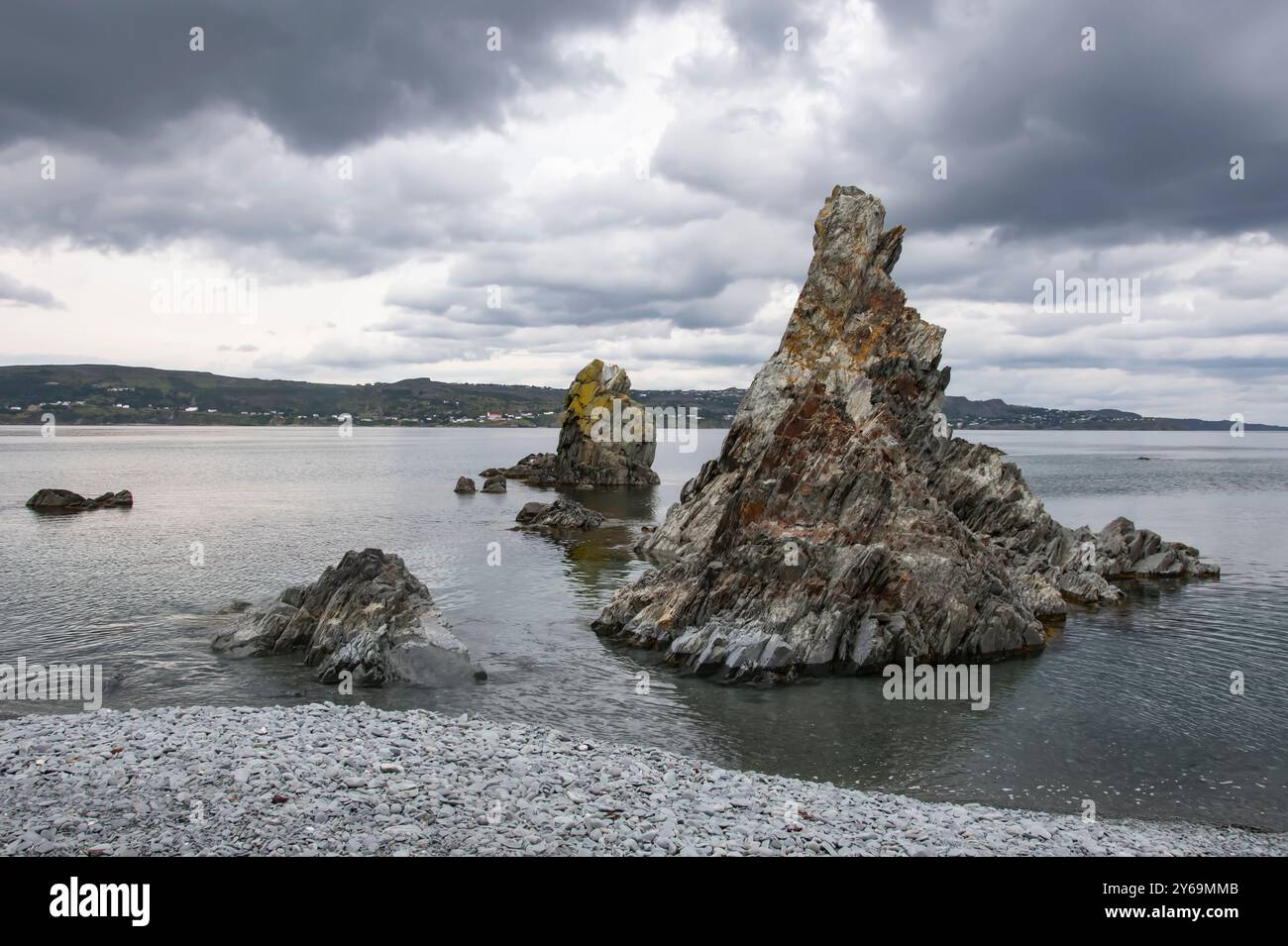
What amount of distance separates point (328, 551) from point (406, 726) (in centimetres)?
4615

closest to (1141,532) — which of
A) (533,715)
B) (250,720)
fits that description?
(533,715)

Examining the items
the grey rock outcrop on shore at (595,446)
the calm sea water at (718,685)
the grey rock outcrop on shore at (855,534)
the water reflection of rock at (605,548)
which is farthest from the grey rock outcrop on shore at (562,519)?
the grey rock outcrop on shore at (595,446)

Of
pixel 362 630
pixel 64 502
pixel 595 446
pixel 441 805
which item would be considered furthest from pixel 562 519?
pixel 441 805

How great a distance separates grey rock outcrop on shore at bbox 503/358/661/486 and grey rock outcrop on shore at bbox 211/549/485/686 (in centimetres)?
9680

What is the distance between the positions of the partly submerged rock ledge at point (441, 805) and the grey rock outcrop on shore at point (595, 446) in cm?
11461

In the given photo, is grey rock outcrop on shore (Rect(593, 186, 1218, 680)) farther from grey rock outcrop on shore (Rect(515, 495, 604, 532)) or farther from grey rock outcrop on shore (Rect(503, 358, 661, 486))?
grey rock outcrop on shore (Rect(503, 358, 661, 486))

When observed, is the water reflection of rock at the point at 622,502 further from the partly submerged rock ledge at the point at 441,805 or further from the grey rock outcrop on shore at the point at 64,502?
the partly submerged rock ledge at the point at 441,805

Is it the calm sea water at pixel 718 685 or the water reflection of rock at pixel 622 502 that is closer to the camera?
the calm sea water at pixel 718 685

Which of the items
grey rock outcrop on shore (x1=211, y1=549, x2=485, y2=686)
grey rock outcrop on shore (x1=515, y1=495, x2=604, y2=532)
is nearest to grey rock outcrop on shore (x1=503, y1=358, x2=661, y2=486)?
grey rock outcrop on shore (x1=515, y1=495, x2=604, y2=532)

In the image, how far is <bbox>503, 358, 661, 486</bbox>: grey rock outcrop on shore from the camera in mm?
138500

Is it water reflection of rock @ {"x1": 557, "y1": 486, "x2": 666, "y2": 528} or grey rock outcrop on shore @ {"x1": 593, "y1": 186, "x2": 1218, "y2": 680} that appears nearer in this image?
grey rock outcrop on shore @ {"x1": 593, "y1": 186, "x2": 1218, "y2": 680}

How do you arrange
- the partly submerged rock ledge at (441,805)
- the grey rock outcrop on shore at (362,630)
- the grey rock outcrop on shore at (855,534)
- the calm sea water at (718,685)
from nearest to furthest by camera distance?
the partly submerged rock ledge at (441,805) → the calm sea water at (718,685) → the grey rock outcrop on shore at (362,630) → the grey rock outcrop on shore at (855,534)

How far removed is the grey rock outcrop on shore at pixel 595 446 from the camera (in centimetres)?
13850
